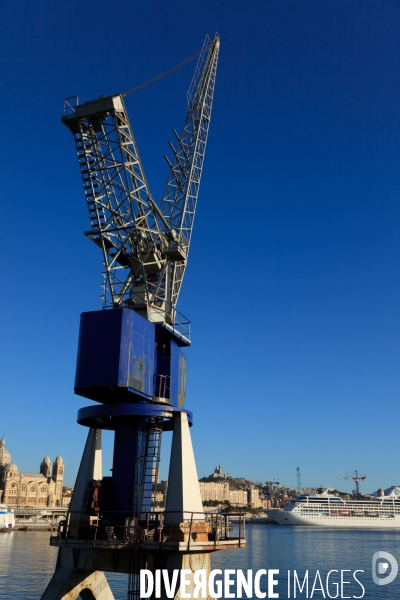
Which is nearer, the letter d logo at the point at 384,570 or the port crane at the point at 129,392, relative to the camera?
the port crane at the point at 129,392

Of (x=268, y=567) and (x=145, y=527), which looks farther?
(x=268, y=567)

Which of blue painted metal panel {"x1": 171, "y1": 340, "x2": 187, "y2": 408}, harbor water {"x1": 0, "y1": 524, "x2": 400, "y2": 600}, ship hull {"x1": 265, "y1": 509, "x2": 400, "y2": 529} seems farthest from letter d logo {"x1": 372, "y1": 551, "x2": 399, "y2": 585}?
ship hull {"x1": 265, "y1": 509, "x2": 400, "y2": 529}

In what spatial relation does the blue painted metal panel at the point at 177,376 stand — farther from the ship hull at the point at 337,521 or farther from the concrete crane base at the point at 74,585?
the ship hull at the point at 337,521

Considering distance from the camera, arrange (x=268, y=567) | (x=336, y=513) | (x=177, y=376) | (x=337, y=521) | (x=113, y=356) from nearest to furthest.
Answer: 1. (x=113, y=356)
2. (x=177, y=376)
3. (x=268, y=567)
4. (x=337, y=521)
5. (x=336, y=513)

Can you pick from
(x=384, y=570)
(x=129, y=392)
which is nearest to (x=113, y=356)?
(x=129, y=392)

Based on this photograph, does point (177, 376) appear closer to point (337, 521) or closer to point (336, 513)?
point (337, 521)

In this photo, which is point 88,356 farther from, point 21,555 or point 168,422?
point 21,555

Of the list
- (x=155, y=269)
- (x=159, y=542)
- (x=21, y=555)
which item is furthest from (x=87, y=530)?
(x=21, y=555)

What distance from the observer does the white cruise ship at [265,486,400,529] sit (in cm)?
17975

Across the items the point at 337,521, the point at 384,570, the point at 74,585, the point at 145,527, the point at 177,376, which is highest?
the point at 177,376

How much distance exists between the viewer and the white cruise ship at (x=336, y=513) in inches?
→ 7077

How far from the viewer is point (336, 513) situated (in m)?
184

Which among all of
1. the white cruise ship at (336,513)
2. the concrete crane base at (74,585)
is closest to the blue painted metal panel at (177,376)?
the concrete crane base at (74,585)

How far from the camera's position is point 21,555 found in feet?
227
